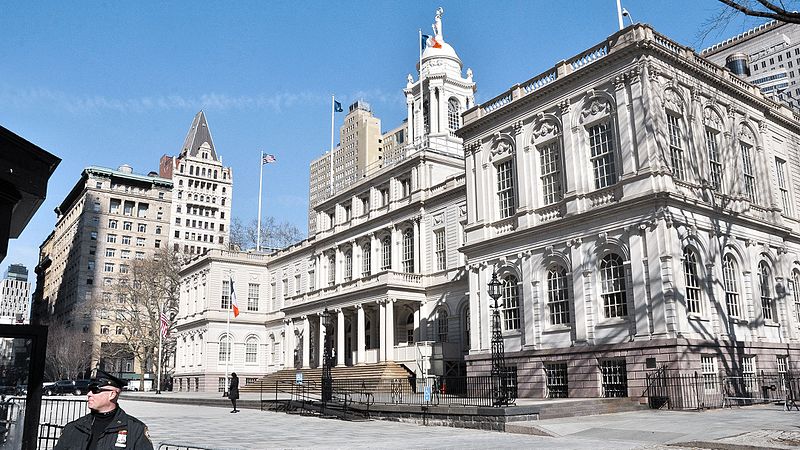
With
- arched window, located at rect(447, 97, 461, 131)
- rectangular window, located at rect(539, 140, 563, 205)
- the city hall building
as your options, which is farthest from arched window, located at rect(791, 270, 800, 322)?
arched window, located at rect(447, 97, 461, 131)

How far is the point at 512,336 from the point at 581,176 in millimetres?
8060

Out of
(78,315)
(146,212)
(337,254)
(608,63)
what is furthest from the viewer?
(146,212)

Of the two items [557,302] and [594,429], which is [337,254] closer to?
[557,302]

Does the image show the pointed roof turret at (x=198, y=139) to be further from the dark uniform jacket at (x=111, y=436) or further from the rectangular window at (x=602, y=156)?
the dark uniform jacket at (x=111, y=436)

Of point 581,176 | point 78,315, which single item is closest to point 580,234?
point 581,176

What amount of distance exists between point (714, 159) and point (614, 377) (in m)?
11.0

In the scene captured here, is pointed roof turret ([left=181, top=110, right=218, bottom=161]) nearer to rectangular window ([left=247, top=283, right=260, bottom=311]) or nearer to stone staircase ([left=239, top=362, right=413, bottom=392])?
rectangular window ([left=247, top=283, right=260, bottom=311])

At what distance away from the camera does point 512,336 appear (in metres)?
31.2

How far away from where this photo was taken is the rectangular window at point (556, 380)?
28.6 metres

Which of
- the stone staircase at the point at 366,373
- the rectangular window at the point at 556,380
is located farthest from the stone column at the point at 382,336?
the rectangular window at the point at 556,380

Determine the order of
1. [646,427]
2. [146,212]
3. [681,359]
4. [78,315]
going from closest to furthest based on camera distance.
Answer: [646,427], [681,359], [78,315], [146,212]

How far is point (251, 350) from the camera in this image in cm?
6344

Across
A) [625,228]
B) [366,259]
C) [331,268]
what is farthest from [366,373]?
[625,228]

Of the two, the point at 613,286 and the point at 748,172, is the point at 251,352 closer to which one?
the point at 613,286
